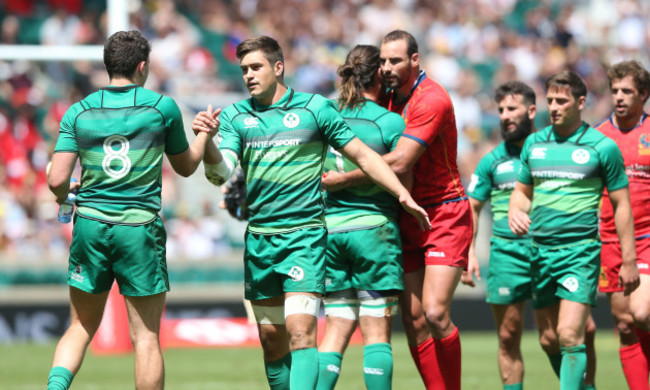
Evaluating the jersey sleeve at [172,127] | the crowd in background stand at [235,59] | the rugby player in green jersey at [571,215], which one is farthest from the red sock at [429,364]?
the crowd in background stand at [235,59]

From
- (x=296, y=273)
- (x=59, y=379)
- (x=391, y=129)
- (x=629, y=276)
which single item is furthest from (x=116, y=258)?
(x=629, y=276)

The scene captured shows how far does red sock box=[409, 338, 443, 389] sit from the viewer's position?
6.92m

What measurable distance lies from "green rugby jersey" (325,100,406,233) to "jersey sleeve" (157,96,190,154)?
124cm

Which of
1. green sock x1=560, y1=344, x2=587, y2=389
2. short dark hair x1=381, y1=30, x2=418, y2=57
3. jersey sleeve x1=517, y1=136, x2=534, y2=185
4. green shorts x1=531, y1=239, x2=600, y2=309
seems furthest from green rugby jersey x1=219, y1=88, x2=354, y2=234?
green sock x1=560, y1=344, x2=587, y2=389

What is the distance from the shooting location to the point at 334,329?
6695 millimetres

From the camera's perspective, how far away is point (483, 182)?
8570 millimetres

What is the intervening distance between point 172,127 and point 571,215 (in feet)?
9.51

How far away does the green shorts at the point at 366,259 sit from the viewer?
662 cm

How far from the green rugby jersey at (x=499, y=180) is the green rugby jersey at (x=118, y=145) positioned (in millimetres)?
3383

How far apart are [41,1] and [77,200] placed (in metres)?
10.8

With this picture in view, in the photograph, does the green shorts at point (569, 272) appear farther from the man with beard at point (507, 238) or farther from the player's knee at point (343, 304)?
the player's knee at point (343, 304)

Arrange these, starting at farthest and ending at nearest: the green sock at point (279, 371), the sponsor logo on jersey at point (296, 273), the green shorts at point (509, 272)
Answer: the green shorts at point (509, 272) < the green sock at point (279, 371) < the sponsor logo on jersey at point (296, 273)

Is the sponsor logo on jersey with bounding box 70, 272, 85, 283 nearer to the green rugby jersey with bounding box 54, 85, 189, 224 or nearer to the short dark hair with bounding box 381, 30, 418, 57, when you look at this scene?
the green rugby jersey with bounding box 54, 85, 189, 224

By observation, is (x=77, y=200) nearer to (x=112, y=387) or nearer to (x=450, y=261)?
(x=450, y=261)
